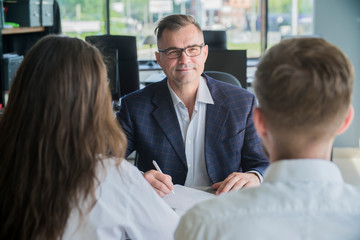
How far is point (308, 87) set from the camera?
0.77 metres

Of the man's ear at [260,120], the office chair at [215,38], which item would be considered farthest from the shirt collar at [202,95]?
the office chair at [215,38]

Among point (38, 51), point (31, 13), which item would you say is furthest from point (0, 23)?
point (38, 51)

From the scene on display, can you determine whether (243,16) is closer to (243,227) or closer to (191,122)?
(191,122)

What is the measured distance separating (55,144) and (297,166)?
52cm

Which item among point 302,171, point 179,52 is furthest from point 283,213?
point 179,52

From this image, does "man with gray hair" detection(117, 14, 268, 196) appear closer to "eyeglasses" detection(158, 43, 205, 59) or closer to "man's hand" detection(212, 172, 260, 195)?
"eyeglasses" detection(158, 43, 205, 59)

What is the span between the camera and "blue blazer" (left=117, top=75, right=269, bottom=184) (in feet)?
5.76

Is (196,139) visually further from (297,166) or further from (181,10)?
(181,10)

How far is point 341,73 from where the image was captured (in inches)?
31.0

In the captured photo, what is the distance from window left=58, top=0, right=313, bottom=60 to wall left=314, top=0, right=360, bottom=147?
2.31 feet

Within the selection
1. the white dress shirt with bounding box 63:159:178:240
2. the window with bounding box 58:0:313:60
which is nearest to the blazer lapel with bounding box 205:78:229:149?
the white dress shirt with bounding box 63:159:178:240

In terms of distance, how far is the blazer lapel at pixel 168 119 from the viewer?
1.76 m

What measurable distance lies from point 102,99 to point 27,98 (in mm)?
164

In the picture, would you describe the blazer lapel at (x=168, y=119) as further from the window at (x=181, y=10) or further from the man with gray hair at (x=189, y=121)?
the window at (x=181, y=10)
